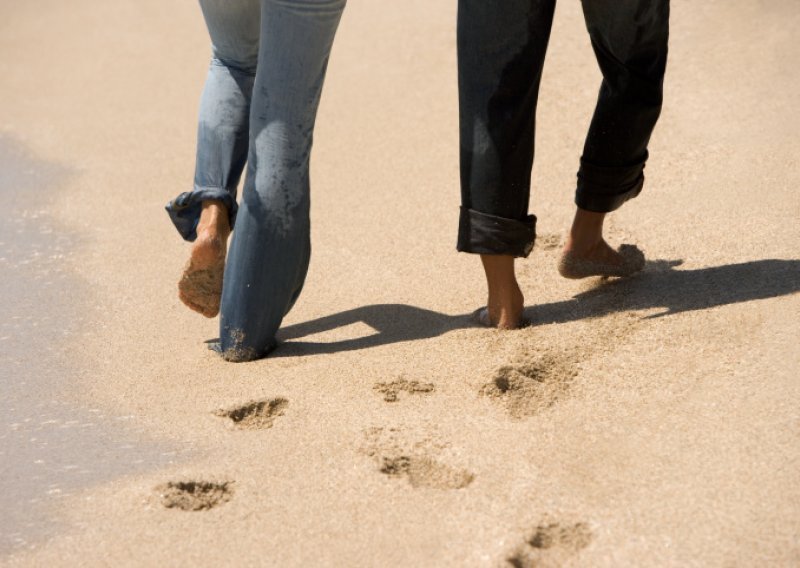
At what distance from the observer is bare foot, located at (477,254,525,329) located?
2.49m

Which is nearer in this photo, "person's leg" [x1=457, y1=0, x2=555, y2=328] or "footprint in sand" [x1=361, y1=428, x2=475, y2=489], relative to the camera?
"footprint in sand" [x1=361, y1=428, x2=475, y2=489]

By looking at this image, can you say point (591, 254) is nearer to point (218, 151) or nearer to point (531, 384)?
point (531, 384)

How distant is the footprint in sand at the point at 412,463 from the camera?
195cm

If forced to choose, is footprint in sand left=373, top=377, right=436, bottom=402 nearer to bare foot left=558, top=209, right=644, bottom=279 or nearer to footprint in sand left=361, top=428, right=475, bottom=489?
footprint in sand left=361, top=428, right=475, bottom=489

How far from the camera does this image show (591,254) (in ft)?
8.75

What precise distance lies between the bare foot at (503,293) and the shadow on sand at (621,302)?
7cm

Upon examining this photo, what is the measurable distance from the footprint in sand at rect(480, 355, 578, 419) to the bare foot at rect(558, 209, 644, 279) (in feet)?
1.32

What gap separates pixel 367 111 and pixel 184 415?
6.82ft

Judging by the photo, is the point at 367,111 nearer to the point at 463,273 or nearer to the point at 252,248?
the point at 463,273

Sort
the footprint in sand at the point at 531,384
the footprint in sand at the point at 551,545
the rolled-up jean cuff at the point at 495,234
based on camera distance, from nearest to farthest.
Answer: the footprint in sand at the point at 551,545
the footprint in sand at the point at 531,384
the rolled-up jean cuff at the point at 495,234

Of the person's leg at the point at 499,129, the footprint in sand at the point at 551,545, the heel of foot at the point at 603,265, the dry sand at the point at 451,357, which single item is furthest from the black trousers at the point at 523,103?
the footprint in sand at the point at 551,545

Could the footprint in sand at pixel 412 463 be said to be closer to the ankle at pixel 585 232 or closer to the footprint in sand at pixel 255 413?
the footprint in sand at pixel 255 413

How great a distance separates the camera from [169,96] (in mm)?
4395

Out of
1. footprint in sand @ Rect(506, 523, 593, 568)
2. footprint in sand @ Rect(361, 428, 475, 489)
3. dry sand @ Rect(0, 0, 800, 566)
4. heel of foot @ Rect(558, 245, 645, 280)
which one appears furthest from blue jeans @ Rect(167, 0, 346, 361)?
footprint in sand @ Rect(506, 523, 593, 568)
